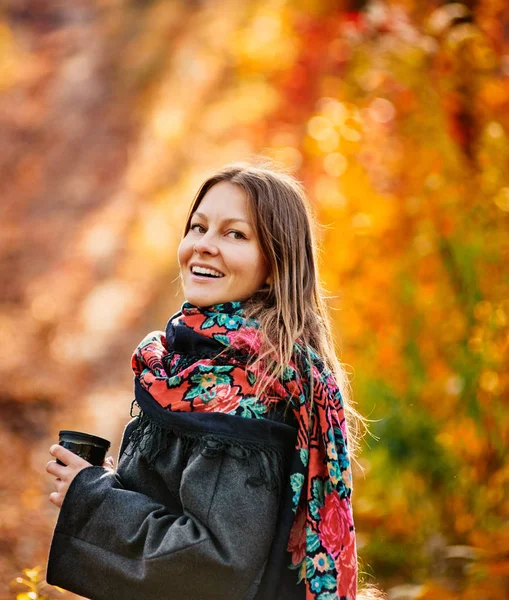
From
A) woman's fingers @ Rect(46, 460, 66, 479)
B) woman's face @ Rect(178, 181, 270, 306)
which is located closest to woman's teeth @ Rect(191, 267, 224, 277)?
woman's face @ Rect(178, 181, 270, 306)

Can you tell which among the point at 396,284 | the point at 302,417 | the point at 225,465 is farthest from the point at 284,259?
the point at 396,284

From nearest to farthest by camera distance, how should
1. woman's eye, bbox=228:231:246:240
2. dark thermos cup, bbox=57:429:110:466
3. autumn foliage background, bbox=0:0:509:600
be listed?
dark thermos cup, bbox=57:429:110:466, woman's eye, bbox=228:231:246:240, autumn foliage background, bbox=0:0:509:600

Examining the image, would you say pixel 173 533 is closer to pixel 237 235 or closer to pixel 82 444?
pixel 82 444

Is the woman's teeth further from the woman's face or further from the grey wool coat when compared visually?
the grey wool coat

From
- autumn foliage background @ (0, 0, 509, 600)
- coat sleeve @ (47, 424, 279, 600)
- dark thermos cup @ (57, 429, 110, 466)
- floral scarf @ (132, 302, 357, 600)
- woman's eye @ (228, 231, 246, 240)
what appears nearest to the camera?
coat sleeve @ (47, 424, 279, 600)

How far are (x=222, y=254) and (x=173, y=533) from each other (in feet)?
2.18

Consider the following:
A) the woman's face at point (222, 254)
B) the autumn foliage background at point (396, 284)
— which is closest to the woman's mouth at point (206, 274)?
the woman's face at point (222, 254)

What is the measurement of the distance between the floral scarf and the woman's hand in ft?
0.76

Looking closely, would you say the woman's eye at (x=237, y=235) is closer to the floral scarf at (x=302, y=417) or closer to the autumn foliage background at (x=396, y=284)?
the floral scarf at (x=302, y=417)

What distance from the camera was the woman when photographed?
64.2 inches

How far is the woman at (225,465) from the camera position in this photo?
1.63 m

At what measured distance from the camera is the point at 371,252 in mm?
4480

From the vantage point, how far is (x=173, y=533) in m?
1.61

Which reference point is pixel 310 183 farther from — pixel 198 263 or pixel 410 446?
pixel 198 263
